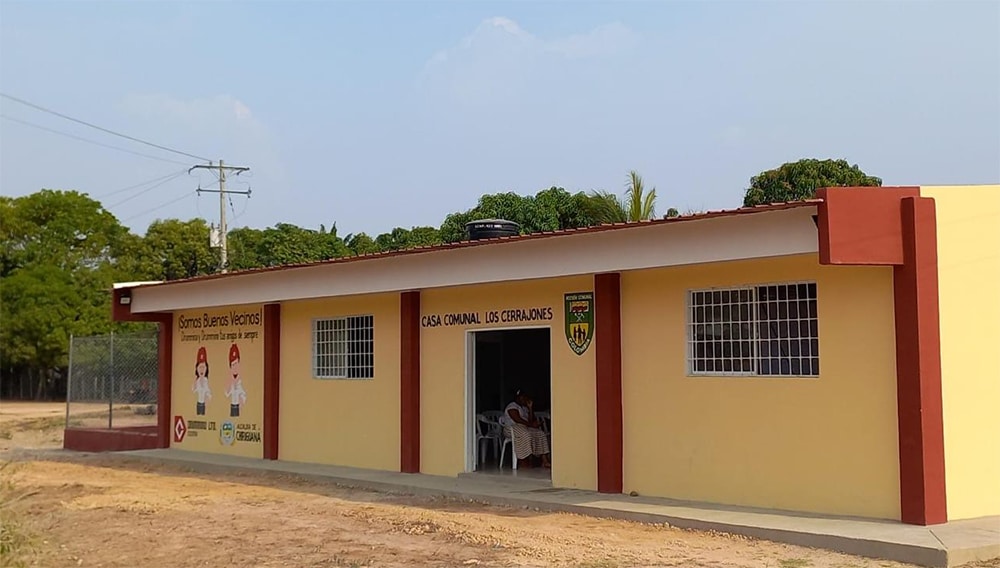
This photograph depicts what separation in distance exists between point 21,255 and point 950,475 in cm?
4570

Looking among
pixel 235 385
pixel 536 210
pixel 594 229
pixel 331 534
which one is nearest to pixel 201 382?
pixel 235 385

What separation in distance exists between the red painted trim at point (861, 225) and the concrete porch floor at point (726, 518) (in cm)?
243

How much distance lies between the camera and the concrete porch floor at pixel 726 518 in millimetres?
8797

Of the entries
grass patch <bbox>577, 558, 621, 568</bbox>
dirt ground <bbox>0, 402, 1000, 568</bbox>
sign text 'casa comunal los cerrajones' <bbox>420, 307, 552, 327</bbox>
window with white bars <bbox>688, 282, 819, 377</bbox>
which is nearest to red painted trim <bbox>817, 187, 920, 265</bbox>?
window with white bars <bbox>688, 282, 819, 377</bbox>

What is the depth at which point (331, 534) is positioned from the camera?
417 inches

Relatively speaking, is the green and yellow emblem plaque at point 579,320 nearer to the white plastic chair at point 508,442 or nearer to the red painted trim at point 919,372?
the white plastic chair at point 508,442

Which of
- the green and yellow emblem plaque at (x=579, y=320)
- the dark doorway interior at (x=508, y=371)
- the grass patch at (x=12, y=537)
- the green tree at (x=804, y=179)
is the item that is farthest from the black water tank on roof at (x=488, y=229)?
the green tree at (x=804, y=179)

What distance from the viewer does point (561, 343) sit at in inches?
524

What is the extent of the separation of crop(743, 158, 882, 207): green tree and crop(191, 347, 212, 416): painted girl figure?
62.6 ft

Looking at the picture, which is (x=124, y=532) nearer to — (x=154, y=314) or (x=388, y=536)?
(x=388, y=536)

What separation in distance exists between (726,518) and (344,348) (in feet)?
26.1

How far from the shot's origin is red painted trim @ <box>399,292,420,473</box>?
599 inches

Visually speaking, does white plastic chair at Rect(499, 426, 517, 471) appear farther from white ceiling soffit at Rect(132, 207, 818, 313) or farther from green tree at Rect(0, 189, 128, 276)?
green tree at Rect(0, 189, 128, 276)

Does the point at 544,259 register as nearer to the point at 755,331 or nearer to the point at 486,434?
the point at 755,331
